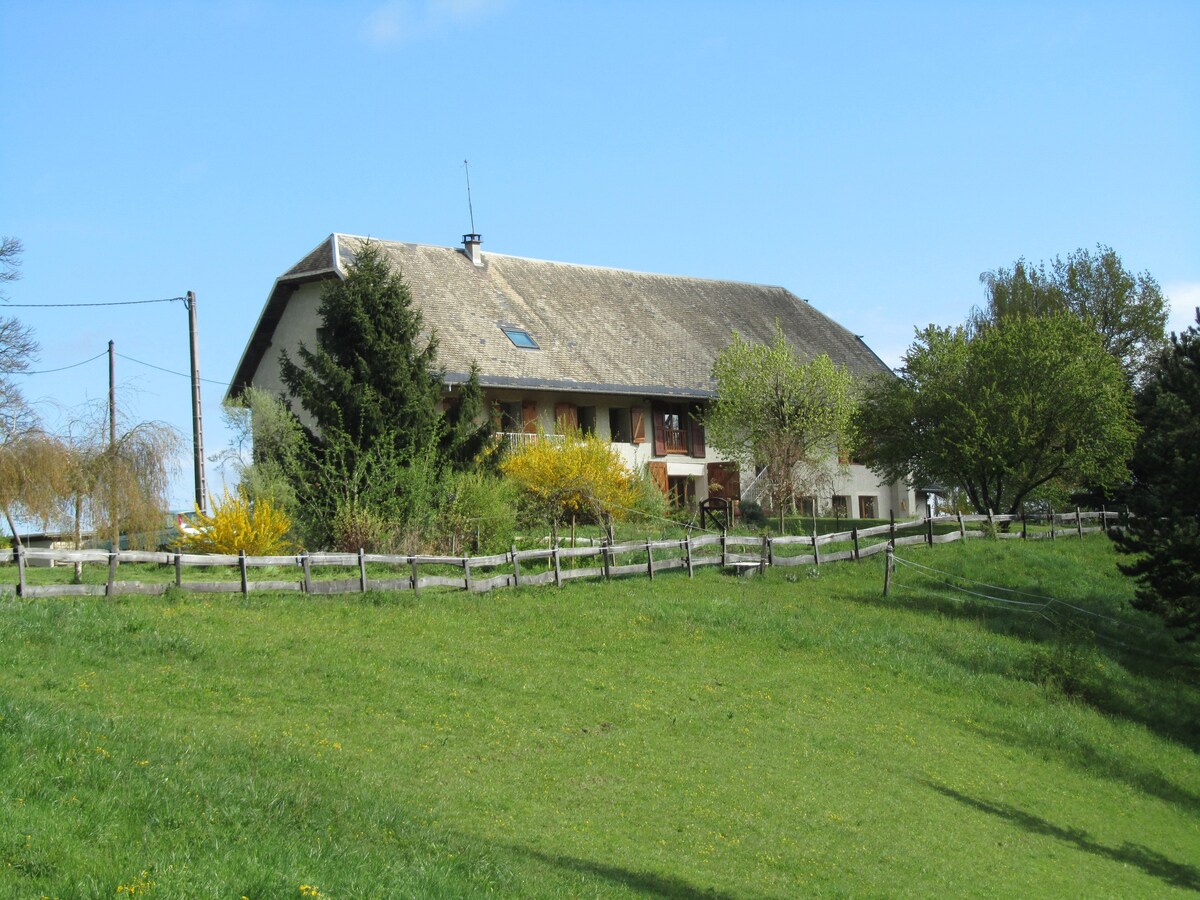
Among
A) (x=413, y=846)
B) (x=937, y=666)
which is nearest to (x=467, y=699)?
(x=413, y=846)

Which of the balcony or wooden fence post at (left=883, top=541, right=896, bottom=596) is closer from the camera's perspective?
wooden fence post at (left=883, top=541, right=896, bottom=596)

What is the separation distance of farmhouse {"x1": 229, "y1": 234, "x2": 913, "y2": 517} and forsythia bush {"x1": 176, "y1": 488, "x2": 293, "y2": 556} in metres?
8.53

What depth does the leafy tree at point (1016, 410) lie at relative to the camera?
120ft

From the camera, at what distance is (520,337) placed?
40.2 m

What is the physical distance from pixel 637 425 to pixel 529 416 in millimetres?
4631

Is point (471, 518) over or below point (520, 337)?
below

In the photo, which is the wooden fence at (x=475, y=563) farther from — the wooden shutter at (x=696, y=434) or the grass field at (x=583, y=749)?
the wooden shutter at (x=696, y=434)

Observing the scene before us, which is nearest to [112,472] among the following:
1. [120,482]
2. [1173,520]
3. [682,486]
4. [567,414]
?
[120,482]

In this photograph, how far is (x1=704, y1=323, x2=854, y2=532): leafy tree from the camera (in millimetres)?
38688

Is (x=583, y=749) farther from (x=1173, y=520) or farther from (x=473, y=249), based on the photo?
(x=473, y=249)

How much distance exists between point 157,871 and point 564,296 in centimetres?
3846

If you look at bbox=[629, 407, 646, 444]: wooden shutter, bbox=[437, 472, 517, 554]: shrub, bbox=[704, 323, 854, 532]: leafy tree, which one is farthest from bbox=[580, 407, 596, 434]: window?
bbox=[437, 472, 517, 554]: shrub

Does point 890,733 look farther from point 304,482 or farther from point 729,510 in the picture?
point 729,510

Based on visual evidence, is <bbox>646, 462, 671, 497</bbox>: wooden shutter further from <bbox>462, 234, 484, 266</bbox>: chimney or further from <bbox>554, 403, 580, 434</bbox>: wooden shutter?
<bbox>462, 234, 484, 266</bbox>: chimney
